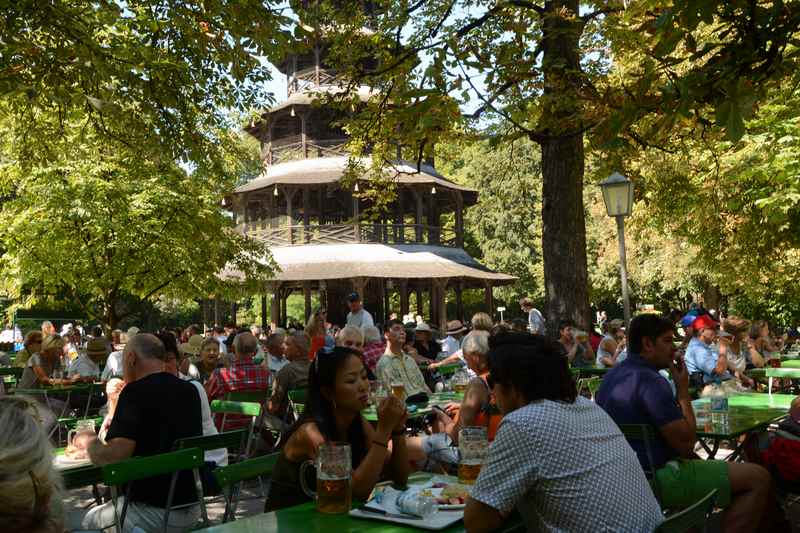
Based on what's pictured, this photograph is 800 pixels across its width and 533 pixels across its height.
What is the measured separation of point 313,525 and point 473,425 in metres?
2.01

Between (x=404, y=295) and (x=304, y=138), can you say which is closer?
(x=304, y=138)

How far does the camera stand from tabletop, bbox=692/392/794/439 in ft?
17.6

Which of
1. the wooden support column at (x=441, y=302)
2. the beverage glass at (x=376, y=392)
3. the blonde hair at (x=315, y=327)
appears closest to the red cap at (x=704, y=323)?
the beverage glass at (x=376, y=392)

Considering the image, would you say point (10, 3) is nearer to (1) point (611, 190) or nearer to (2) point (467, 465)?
(2) point (467, 465)

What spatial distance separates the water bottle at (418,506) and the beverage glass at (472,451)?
45 cm

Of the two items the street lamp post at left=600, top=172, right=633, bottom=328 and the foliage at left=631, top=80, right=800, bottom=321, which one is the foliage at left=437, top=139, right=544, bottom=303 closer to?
the foliage at left=631, top=80, right=800, bottom=321

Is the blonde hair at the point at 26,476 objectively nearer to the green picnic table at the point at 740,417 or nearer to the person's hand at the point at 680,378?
the person's hand at the point at 680,378

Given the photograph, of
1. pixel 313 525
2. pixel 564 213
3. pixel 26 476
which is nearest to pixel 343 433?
pixel 313 525

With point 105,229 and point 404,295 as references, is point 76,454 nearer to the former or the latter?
point 105,229

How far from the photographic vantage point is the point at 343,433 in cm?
375

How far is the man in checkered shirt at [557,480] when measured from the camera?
274cm

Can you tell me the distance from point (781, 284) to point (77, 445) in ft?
89.9

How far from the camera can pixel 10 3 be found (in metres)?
7.15

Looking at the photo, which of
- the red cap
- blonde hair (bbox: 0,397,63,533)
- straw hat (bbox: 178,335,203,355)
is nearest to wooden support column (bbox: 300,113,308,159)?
straw hat (bbox: 178,335,203,355)
